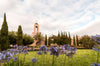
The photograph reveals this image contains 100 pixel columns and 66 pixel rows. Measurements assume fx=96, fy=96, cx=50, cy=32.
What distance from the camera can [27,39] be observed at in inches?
1069

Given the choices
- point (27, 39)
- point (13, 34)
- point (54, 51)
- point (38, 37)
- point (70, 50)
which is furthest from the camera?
point (38, 37)

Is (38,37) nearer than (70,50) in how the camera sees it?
No

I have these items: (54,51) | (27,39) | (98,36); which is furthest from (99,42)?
(27,39)

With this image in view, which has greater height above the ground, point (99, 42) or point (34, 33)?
point (34, 33)

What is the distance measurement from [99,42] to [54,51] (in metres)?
1.69

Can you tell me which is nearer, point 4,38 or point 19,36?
point 4,38

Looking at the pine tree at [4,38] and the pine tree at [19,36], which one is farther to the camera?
the pine tree at [19,36]

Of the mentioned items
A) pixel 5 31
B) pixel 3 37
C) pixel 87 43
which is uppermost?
pixel 5 31

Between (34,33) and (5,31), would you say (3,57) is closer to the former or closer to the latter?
(5,31)

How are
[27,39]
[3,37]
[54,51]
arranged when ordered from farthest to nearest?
[27,39] < [3,37] < [54,51]

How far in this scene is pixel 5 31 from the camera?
695 inches

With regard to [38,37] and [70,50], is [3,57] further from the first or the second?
[38,37]

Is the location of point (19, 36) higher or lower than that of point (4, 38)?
higher

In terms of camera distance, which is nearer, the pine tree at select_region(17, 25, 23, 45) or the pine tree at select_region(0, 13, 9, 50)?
the pine tree at select_region(0, 13, 9, 50)
